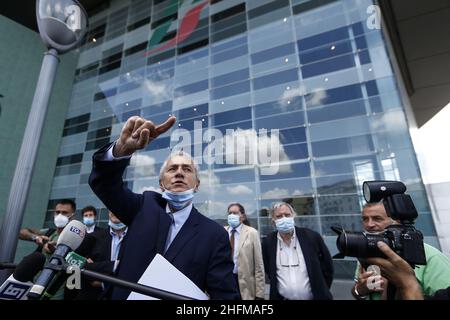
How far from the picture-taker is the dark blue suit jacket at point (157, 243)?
3.38 ft

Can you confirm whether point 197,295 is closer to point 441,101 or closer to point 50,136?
point 441,101

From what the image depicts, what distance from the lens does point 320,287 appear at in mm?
2285

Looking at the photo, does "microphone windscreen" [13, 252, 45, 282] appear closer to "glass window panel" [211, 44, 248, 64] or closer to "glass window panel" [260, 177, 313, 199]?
"glass window panel" [260, 177, 313, 199]

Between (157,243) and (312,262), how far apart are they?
1.88 metres

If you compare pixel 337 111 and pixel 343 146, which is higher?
pixel 337 111

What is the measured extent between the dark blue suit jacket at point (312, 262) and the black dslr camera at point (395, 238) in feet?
5.27

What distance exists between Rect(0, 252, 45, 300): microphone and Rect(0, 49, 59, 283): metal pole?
1.07ft

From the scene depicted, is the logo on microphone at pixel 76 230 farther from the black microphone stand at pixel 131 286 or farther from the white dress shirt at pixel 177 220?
the white dress shirt at pixel 177 220

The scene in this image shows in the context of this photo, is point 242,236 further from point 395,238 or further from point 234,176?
point 234,176

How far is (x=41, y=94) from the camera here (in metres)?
1.23

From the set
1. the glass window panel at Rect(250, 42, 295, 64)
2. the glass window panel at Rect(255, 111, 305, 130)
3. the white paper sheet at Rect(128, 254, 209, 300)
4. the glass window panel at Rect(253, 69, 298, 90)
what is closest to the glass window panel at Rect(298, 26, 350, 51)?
the glass window panel at Rect(250, 42, 295, 64)

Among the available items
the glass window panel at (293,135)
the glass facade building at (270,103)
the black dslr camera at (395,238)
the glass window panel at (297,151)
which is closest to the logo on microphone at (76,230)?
the black dslr camera at (395,238)

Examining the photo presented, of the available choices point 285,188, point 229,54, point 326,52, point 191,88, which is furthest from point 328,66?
point 191,88

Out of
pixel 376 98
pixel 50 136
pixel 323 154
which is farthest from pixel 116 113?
pixel 376 98
